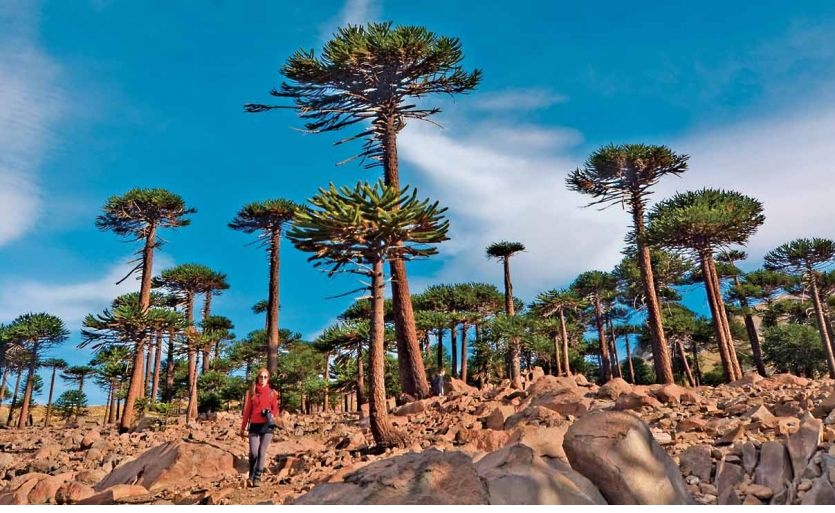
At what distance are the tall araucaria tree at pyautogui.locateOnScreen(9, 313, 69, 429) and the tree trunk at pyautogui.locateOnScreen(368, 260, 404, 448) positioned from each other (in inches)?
1163

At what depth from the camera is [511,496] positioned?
352cm

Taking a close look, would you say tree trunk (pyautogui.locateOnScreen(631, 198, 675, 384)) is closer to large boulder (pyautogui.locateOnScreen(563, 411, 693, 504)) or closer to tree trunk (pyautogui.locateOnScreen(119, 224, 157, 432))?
large boulder (pyautogui.locateOnScreen(563, 411, 693, 504))

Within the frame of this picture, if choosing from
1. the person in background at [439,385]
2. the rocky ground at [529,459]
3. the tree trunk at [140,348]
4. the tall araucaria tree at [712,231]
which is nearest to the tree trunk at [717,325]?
the tall araucaria tree at [712,231]

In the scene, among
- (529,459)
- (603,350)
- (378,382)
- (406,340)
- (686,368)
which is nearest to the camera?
(529,459)

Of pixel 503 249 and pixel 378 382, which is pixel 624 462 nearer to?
pixel 378 382

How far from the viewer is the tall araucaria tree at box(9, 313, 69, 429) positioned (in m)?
29.5

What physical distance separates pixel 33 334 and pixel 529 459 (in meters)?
34.9

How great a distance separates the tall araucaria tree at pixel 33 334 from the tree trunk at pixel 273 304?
53.4 feet

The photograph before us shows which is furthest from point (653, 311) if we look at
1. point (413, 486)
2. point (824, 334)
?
point (413, 486)

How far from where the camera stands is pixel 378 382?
8211 millimetres

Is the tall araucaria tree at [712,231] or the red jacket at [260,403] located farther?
the tall araucaria tree at [712,231]

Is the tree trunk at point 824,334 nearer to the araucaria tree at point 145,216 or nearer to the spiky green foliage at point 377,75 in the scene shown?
the spiky green foliage at point 377,75

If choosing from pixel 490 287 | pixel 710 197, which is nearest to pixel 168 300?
pixel 490 287

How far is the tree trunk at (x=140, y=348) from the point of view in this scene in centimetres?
1741
